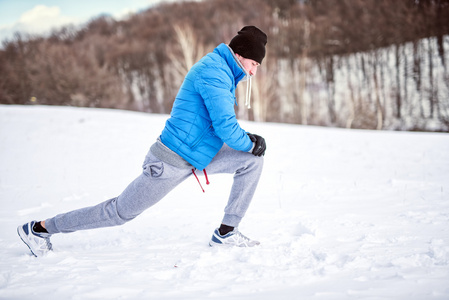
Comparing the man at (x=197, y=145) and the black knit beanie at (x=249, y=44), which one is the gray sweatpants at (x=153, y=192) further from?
the black knit beanie at (x=249, y=44)

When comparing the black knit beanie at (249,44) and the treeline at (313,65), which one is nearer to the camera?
the black knit beanie at (249,44)

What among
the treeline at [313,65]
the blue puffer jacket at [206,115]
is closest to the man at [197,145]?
the blue puffer jacket at [206,115]

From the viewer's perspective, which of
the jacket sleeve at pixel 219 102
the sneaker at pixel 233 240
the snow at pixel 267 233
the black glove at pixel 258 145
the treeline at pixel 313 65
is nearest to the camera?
the snow at pixel 267 233

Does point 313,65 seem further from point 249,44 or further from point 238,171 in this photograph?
point 238,171

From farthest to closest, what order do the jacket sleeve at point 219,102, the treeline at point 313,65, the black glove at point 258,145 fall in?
1. the treeline at point 313,65
2. the black glove at point 258,145
3. the jacket sleeve at point 219,102

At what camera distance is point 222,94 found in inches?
82.0

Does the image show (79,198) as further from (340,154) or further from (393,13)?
(393,13)

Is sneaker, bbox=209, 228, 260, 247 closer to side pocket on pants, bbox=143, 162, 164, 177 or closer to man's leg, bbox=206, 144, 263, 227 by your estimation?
man's leg, bbox=206, 144, 263, 227

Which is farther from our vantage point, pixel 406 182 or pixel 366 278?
pixel 406 182

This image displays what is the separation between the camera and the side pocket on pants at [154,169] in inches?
83.3

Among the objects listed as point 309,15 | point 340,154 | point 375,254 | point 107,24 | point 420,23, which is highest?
point 107,24

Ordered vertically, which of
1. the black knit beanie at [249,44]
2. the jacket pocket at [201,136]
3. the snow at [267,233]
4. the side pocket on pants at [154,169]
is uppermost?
the black knit beanie at [249,44]

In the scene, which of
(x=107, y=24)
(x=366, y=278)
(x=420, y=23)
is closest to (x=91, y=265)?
(x=366, y=278)

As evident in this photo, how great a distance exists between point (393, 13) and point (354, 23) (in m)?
2.98
